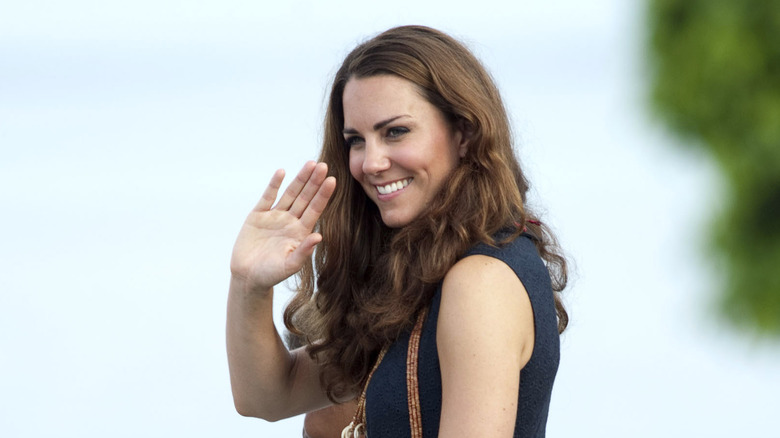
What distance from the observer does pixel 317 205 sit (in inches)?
91.0

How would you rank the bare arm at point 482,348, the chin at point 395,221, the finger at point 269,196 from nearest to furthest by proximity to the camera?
the bare arm at point 482,348 < the chin at point 395,221 < the finger at point 269,196

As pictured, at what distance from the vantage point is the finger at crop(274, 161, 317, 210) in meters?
2.31

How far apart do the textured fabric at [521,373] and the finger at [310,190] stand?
39 centimetres

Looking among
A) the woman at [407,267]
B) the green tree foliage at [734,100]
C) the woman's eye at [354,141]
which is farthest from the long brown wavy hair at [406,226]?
the green tree foliage at [734,100]

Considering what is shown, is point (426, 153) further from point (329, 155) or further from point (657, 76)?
point (657, 76)

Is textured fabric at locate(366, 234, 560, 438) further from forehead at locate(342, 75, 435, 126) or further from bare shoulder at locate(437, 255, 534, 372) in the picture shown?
forehead at locate(342, 75, 435, 126)

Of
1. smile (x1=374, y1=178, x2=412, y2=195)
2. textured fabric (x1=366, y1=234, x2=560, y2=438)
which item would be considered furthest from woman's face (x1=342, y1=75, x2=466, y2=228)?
textured fabric (x1=366, y1=234, x2=560, y2=438)

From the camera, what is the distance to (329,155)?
2.47 metres

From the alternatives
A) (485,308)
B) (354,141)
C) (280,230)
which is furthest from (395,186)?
(485,308)

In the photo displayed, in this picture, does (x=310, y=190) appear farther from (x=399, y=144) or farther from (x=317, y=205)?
(x=399, y=144)

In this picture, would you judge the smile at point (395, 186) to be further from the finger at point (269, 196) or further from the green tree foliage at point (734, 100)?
the green tree foliage at point (734, 100)

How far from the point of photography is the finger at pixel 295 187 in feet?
7.57

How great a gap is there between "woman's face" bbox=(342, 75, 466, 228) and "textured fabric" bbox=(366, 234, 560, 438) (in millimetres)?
217

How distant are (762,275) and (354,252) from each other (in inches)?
283
